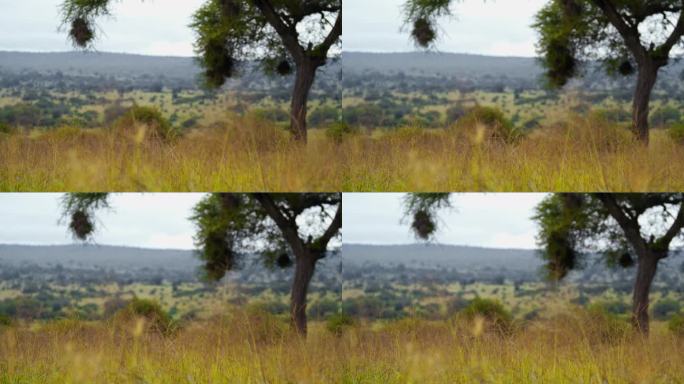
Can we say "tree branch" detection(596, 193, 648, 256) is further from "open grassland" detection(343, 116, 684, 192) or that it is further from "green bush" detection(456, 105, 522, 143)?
"green bush" detection(456, 105, 522, 143)

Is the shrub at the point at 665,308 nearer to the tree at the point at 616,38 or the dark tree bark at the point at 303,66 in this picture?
the tree at the point at 616,38

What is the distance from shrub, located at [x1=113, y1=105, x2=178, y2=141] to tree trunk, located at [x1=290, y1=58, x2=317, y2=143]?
1056mm

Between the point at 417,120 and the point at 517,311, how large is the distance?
1913 millimetres

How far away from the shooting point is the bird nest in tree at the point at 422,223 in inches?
370

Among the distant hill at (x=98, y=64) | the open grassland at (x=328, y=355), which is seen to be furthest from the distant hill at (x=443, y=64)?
the open grassland at (x=328, y=355)

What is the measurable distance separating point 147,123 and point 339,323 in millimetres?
2435

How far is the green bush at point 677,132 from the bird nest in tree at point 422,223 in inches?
103

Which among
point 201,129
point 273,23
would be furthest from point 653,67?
point 201,129

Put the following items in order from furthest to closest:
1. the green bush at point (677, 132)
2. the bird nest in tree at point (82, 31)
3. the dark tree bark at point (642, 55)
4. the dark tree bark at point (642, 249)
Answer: the dark tree bark at point (642, 55), the green bush at point (677, 132), the dark tree bark at point (642, 249), the bird nest in tree at point (82, 31)

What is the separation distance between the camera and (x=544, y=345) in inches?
378

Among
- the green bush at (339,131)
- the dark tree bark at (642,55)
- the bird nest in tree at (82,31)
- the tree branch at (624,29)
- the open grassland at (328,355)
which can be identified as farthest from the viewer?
the tree branch at (624,29)

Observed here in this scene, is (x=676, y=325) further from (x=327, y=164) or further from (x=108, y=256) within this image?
(x=108, y=256)

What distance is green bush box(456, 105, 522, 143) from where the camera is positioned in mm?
10055

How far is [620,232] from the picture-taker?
34.1 ft
